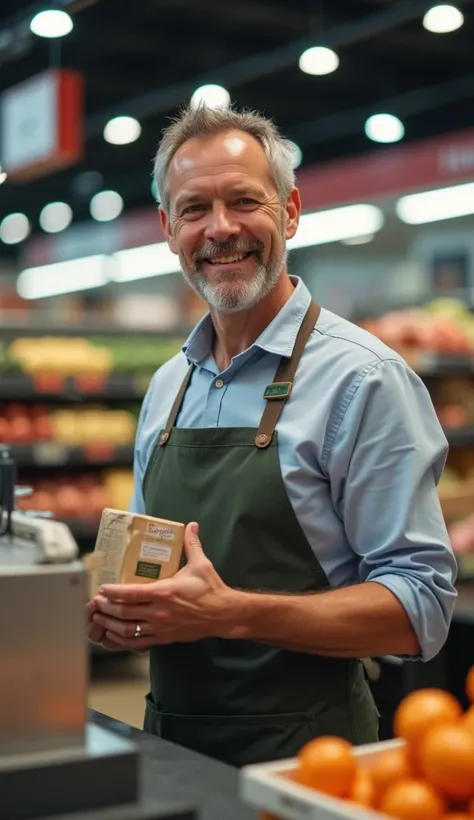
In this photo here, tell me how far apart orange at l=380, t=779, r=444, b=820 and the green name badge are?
1.06m

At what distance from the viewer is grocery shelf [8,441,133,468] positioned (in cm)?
686

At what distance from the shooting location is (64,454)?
7.01 meters

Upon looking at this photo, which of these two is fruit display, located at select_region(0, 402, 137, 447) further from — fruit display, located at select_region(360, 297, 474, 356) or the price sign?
fruit display, located at select_region(360, 297, 474, 356)

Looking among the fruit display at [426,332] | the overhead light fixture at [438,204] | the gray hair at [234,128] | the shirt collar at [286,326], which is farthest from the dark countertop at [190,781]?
the overhead light fixture at [438,204]

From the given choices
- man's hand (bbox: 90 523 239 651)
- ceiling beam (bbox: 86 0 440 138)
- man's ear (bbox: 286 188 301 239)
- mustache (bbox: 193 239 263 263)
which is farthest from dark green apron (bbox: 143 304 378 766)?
ceiling beam (bbox: 86 0 440 138)

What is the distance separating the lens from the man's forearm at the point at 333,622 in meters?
2.10

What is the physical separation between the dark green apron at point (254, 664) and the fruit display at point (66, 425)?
4615 mm

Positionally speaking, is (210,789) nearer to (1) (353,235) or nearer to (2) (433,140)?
(2) (433,140)

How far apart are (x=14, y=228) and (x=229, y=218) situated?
23146mm

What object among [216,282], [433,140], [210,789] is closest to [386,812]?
[210,789]

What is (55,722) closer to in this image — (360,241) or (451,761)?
(451,761)

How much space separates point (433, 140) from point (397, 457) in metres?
10.1

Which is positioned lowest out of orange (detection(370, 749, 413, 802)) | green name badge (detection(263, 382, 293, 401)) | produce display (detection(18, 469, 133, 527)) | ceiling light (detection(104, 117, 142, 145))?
orange (detection(370, 749, 413, 802))

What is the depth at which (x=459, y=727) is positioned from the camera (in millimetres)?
1473
